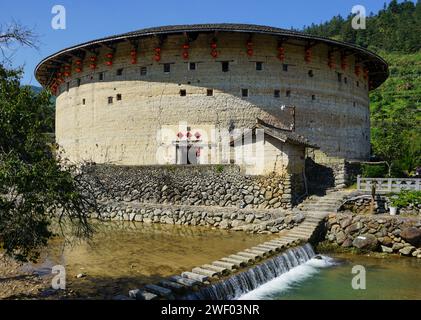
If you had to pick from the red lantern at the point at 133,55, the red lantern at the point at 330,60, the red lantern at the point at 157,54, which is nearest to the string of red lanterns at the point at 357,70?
the red lantern at the point at 330,60

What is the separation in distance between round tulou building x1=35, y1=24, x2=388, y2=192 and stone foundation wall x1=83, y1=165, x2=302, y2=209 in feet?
9.51

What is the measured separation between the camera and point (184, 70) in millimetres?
21297

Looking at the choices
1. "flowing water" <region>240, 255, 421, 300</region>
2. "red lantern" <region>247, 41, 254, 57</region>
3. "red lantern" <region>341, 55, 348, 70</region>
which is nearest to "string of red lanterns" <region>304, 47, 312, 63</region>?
"red lantern" <region>341, 55, 348, 70</region>

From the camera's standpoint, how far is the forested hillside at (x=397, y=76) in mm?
21838

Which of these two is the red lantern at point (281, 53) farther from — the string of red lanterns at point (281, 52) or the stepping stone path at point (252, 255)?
the stepping stone path at point (252, 255)

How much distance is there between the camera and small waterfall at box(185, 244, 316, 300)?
7855 millimetres

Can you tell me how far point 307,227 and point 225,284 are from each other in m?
5.90

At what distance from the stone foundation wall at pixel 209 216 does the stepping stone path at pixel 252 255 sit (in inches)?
23.4

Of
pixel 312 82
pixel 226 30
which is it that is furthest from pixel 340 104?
pixel 226 30

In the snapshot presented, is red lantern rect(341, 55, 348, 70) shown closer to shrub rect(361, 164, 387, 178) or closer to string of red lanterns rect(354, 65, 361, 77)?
string of red lanterns rect(354, 65, 361, 77)

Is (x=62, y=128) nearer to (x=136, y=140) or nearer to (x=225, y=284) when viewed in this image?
(x=136, y=140)

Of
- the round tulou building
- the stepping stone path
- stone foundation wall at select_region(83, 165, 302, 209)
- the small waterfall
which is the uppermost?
the round tulou building

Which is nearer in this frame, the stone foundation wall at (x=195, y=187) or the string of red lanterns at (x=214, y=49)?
the stone foundation wall at (x=195, y=187)

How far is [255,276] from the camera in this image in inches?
367
